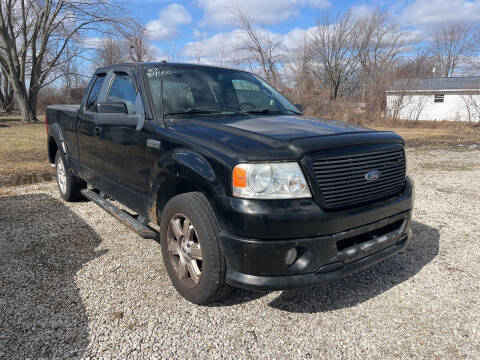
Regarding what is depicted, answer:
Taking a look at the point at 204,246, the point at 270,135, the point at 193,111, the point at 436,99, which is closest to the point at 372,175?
the point at 270,135

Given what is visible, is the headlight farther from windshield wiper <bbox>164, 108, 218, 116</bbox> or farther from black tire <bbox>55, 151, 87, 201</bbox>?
black tire <bbox>55, 151, 87, 201</bbox>

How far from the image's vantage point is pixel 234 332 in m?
2.55

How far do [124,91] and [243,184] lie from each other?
2.15 meters

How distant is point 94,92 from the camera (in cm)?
459

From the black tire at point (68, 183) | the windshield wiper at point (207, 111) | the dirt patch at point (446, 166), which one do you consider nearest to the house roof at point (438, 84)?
the dirt patch at point (446, 166)

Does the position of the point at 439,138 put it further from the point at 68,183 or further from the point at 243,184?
the point at 243,184

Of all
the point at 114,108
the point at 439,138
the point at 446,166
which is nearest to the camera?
the point at 114,108

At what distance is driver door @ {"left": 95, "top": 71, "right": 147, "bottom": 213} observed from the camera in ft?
11.0

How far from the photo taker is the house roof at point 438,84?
97.1ft

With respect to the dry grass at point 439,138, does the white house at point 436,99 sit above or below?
above

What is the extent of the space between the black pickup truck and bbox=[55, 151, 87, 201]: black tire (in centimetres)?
181

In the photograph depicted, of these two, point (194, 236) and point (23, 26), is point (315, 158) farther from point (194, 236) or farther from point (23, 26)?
point (23, 26)

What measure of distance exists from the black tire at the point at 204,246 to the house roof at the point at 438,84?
3021 cm

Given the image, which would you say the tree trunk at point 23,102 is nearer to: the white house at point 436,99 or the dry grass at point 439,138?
the dry grass at point 439,138
